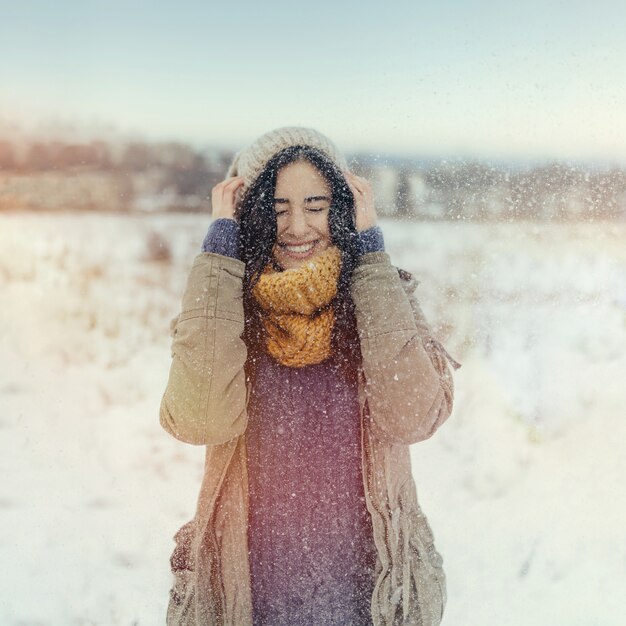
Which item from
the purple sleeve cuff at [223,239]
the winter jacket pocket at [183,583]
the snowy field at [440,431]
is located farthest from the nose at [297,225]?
the snowy field at [440,431]

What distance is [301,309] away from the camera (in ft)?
4.19

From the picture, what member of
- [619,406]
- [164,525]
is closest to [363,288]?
[164,525]

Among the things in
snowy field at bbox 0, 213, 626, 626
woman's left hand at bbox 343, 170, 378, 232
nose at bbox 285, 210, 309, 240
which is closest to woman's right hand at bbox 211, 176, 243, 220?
nose at bbox 285, 210, 309, 240

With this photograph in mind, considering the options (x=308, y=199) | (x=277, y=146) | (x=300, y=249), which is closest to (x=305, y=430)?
(x=300, y=249)

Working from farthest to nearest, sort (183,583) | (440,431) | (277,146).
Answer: (440,431) < (277,146) < (183,583)

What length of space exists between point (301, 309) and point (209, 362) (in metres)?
0.22

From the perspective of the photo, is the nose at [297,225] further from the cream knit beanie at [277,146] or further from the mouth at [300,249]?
the cream knit beanie at [277,146]

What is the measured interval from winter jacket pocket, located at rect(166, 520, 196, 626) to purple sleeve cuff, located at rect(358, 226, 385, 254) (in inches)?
26.9

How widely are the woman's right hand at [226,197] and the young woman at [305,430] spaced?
0.04 metres

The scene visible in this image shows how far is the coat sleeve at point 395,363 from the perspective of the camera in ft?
3.94

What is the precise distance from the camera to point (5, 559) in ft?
8.05

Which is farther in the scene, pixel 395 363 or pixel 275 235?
pixel 275 235

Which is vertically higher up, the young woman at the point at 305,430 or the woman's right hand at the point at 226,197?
the woman's right hand at the point at 226,197

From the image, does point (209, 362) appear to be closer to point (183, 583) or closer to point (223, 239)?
point (223, 239)
